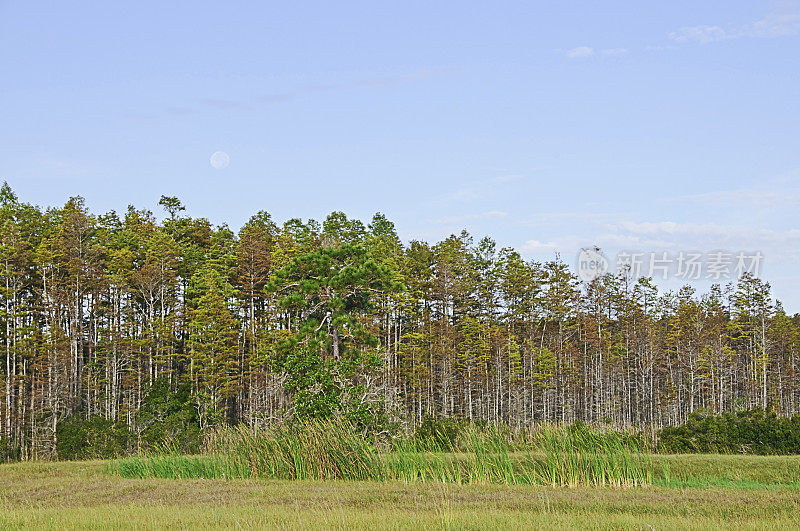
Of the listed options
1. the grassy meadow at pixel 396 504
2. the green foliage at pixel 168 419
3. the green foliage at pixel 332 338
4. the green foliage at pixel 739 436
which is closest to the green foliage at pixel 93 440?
the green foliage at pixel 168 419

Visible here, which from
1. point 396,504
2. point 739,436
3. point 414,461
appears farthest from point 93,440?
point 739,436

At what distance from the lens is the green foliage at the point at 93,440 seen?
100 feet

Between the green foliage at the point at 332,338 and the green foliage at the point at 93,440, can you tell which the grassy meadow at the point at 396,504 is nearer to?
the green foliage at the point at 332,338

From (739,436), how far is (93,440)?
82.8 feet

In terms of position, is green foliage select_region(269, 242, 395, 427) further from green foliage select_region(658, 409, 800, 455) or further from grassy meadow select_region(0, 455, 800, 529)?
green foliage select_region(658, 409, 800, 455)

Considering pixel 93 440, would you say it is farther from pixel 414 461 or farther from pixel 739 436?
pixel 739 436

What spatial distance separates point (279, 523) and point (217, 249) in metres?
36.8

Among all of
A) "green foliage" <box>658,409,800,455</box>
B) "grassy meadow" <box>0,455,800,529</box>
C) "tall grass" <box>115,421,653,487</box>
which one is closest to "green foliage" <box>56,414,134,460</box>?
"tall grass" <box>115,421,653,487</box>

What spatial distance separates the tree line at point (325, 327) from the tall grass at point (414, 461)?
18.7 ft

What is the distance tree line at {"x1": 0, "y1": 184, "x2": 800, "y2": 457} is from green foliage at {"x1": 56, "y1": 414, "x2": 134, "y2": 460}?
60.8 inches

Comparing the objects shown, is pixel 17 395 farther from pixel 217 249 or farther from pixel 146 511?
pixel 146 511

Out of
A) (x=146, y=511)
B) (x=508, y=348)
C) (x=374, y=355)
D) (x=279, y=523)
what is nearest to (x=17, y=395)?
(x=374, y=355)

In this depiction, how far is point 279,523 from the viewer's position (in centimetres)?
954

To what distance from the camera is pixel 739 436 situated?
911 inches
